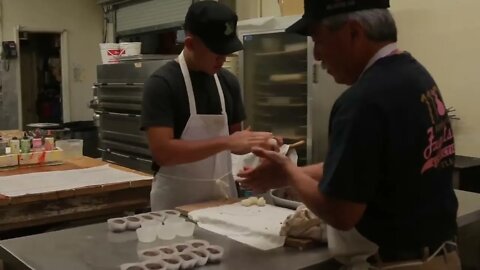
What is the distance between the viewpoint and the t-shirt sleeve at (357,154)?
120cm

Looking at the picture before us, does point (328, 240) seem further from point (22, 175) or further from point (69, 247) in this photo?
point (22, 175)

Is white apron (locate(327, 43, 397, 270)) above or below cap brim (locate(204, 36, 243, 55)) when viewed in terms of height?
below

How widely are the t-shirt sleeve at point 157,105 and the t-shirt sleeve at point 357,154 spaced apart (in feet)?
3.44

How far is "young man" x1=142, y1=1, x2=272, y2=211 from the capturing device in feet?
6.93

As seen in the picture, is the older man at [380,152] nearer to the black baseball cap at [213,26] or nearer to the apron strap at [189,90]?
the black baseball cap at [213,26]

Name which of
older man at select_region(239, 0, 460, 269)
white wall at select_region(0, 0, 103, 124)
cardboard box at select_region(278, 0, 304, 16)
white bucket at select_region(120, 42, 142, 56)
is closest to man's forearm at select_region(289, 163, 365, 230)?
older man at select_region(239, 0, 460, 269)

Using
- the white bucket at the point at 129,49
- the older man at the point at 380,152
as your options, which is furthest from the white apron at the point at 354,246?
the white bucket at the point at 129,49

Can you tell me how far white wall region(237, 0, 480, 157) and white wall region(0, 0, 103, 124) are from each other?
4525 mm

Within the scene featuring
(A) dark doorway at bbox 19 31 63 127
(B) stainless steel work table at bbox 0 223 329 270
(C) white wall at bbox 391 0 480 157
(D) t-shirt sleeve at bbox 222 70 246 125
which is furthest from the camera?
(A) dark doorway at bbox 19 31 63 127

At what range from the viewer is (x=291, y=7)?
14.2ft

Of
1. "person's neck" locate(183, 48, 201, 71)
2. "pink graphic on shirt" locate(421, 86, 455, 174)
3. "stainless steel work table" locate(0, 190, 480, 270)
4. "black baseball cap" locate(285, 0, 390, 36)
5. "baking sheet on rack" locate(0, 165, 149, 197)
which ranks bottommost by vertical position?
"baking sheet on rack" locate(0, 165, 149, 197)

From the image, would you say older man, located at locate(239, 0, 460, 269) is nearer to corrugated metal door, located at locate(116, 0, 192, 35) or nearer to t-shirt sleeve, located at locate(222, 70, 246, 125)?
t-shirt sleeve, located at locate(222, 70, 246, 125)

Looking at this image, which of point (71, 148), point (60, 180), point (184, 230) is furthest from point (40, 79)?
point (184, 230)

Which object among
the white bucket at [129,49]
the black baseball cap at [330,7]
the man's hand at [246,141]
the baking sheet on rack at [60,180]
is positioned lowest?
the baking sheet on rack at [60,180]
